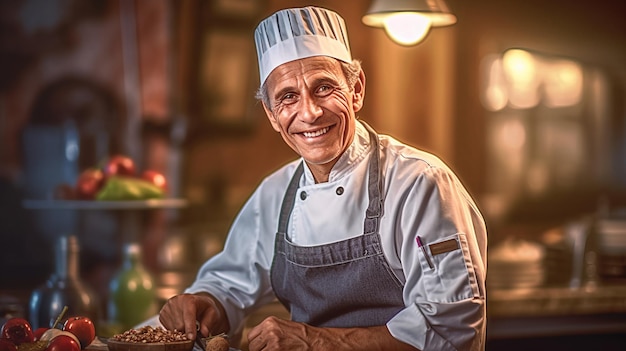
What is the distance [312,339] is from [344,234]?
1.02 ft

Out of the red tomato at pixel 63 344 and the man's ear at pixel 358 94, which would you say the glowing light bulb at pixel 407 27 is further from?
the red tomato at pixel 63 344

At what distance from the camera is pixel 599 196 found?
702 centimetres

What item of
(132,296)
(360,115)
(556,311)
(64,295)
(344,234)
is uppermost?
(360,115)

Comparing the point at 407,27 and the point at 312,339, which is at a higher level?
A: the point at 407,27

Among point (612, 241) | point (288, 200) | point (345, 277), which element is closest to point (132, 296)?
point (288, 200)

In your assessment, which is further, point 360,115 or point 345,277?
point 360,115

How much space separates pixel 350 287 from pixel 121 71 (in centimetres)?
333

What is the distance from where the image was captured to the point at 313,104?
223 cm

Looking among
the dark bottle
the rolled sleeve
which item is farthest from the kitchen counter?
the rolled sleeve

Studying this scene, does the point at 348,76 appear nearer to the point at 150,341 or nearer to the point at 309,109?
the point at 309,109

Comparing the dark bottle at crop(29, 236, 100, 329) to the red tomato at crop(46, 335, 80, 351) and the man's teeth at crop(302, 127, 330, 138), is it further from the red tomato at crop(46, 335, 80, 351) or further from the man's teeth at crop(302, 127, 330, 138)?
the man's teeth at crop(302, 127, 330, 138)

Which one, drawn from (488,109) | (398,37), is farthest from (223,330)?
(488,109)

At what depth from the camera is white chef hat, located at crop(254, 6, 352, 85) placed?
2.25 m

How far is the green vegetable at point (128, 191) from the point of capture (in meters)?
3.97
